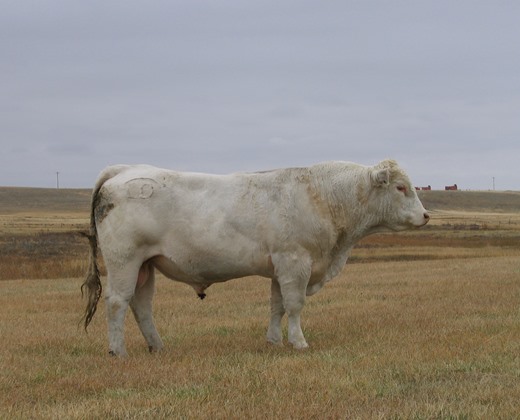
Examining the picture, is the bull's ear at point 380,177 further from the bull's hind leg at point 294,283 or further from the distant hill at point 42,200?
the distant hill at point 42,200

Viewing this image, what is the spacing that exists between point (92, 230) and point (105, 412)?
484cm

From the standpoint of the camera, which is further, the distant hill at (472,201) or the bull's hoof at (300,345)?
the distant hill at (472,201)

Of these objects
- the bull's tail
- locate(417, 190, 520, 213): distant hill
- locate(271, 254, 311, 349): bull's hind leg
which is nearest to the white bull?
locate(271, 254, 311, 349): bull's hind leg

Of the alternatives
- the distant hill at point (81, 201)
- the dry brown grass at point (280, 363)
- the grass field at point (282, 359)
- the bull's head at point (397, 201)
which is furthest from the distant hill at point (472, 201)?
the bull's head at point (397, 201)

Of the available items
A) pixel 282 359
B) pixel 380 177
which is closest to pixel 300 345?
pixel 282 359

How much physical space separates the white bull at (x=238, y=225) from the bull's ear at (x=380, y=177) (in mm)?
16

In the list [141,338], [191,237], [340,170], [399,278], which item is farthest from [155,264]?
[399,278]

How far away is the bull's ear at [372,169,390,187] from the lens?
10.4 m

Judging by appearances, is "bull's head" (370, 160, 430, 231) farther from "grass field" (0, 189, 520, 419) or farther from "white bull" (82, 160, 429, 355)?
"grass field" (0, 189, 520, 419)

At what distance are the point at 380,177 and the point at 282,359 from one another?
3.05m

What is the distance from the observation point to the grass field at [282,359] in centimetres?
646

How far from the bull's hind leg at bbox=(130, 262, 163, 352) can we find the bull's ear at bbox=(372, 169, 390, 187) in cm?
336

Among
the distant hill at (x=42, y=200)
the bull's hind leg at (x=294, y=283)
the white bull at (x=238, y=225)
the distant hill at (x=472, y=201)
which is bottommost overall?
the distant hill at (x=472, y=201)

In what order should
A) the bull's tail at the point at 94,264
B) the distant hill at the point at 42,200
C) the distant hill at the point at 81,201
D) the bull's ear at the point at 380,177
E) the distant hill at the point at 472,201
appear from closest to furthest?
the bull's ear at the point at 380,177 → the bull's tail at the point at 94,264 → the distant hill at the point at 42,200 → the distant hill at the point at 81,201 → the distant hill at the point at 472,201
